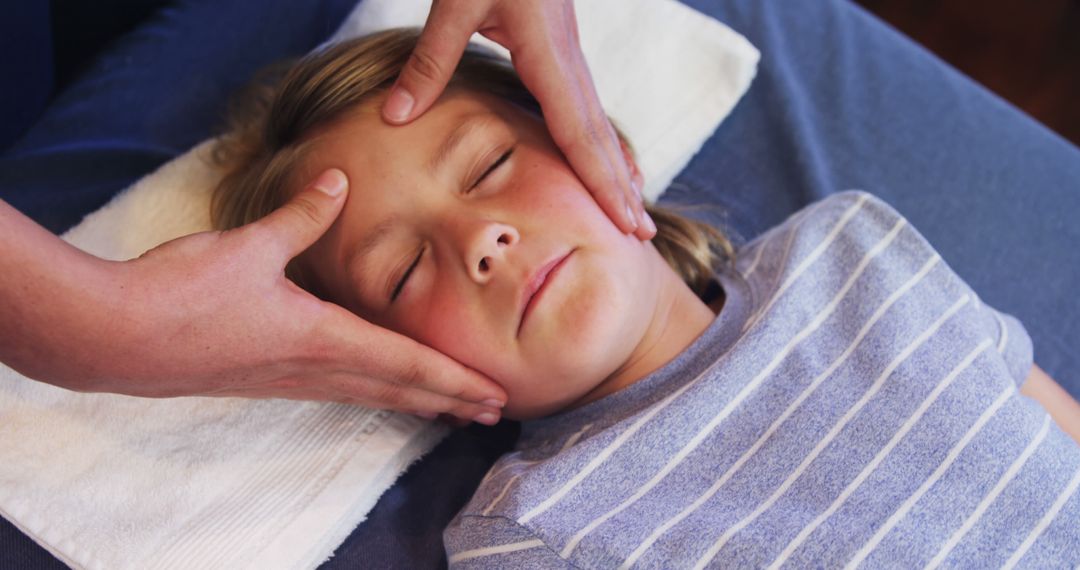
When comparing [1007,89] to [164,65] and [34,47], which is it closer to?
[164,65]

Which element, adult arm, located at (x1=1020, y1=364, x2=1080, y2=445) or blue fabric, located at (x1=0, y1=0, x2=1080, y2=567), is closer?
adult arm, located at (x1=1020, y1=364, x2=1080, y2=445)

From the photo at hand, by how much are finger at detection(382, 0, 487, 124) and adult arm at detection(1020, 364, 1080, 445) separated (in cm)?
93

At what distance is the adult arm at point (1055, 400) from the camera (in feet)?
4.13

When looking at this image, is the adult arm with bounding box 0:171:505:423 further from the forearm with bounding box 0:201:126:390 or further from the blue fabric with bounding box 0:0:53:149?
the blue fabric with bounding box 0:0:53:149

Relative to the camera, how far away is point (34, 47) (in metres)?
1.37

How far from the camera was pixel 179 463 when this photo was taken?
1151 mm

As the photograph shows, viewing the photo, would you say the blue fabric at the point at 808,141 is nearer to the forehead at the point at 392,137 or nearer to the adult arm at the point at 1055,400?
the adult arm at the point at 1055,400

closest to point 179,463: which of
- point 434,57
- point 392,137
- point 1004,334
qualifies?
point 392,137

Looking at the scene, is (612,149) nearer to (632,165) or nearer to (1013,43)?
(632,165)

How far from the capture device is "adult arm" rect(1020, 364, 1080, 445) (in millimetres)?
1260

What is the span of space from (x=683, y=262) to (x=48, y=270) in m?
0.89

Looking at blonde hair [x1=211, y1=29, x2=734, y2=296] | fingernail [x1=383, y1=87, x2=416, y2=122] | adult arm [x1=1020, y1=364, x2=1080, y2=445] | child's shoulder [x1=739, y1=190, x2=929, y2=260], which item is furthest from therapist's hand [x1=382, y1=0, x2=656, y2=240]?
adult arm [x1=1020, y1=364, x2=1080, y2=445]

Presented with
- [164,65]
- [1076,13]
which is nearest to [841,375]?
[164,65]

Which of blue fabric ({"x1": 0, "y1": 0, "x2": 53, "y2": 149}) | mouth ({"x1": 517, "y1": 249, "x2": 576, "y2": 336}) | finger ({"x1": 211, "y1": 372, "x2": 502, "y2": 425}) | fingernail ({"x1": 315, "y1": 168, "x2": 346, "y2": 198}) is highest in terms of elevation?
mouth ({"x1": 517, "y1": 249, "x2": 576, "y2": 336})
